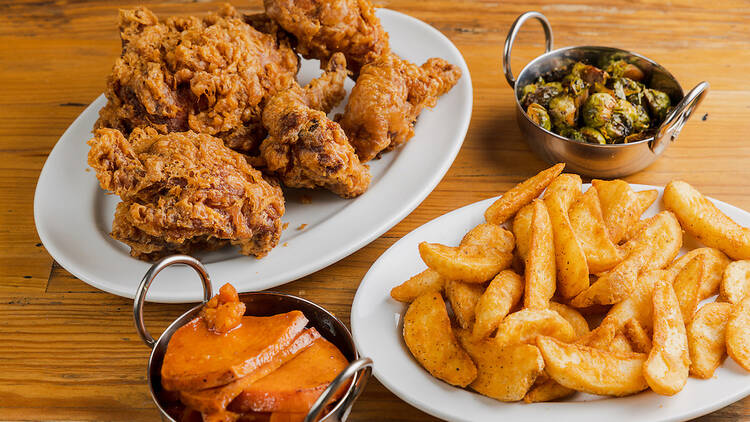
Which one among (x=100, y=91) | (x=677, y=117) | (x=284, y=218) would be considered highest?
(x=677, y=117)

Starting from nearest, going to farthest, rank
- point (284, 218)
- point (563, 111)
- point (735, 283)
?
point (735, 283)
point (284, 218)
point (563, 111)

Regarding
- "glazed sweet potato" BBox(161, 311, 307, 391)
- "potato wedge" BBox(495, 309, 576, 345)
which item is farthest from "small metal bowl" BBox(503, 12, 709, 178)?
"glazed sweet potato" BBox(161, 311, 307, 391)

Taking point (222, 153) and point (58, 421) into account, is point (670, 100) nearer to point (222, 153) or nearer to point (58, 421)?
point (222, 153)

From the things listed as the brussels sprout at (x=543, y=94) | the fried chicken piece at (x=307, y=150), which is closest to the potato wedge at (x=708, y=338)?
the brussels sprout at (x=543, y=94)

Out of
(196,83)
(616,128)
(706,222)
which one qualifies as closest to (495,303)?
(706,222)


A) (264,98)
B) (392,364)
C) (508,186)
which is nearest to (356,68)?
(264,98)

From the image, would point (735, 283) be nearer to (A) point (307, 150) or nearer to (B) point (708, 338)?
(B) point (708, 338)

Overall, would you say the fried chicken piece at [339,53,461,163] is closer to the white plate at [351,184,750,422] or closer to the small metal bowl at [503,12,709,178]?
the small metal bowl at [503,12,709,178]
